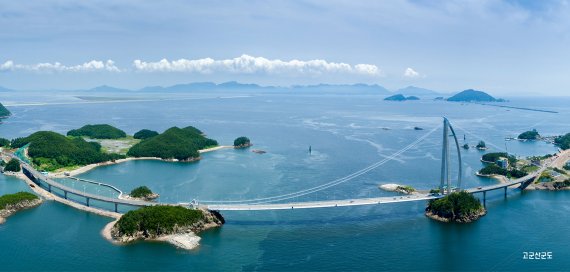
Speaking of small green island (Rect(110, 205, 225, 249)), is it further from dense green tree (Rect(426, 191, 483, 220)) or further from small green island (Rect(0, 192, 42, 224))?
dense green tree (Rect(426, 191, 483, 220))

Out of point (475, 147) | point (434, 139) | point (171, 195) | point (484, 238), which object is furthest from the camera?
point (434, 139)

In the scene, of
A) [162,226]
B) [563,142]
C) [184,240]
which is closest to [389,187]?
[184,240]

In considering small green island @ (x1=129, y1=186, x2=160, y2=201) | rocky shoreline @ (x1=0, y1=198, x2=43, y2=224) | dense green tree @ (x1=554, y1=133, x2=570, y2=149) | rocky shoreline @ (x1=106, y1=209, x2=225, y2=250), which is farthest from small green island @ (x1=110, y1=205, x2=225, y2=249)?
dense green tree @ (x1=554, y1=133, x2=570, y2=149)

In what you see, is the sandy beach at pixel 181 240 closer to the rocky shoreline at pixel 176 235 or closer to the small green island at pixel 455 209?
the rocky shoreline at pixel 176 235

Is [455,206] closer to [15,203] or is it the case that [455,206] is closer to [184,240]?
[184,240]

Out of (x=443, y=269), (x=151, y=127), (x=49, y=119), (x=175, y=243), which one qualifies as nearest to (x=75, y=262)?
(x=175, y=243)

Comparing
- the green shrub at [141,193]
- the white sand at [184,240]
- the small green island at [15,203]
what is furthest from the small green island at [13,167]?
the white sand at [184,240]

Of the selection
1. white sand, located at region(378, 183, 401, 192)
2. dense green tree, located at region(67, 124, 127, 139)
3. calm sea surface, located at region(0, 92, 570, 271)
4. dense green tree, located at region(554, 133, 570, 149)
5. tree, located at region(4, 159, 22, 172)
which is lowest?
calm sea surface, located at region(0, 92, 570, 271)

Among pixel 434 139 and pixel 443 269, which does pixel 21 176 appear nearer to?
pixel 443 269
